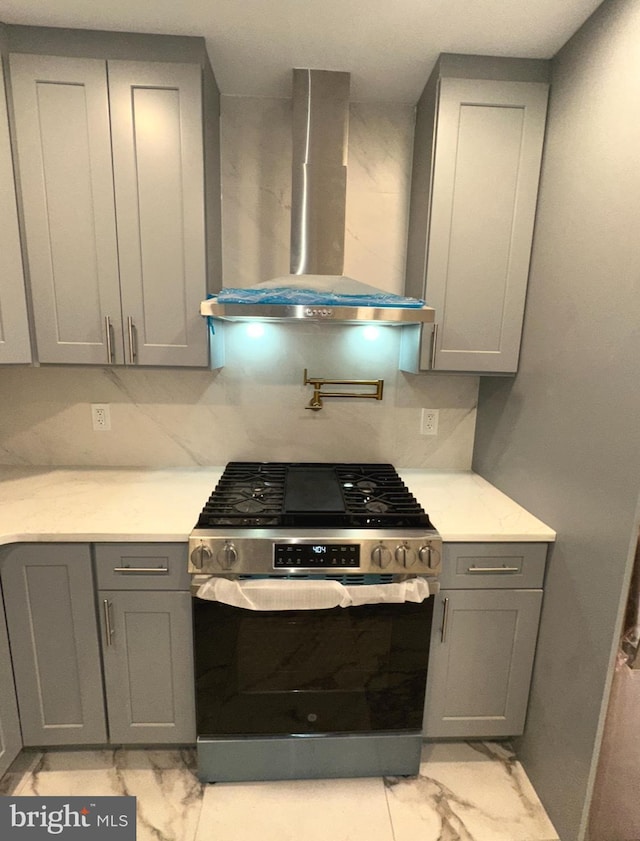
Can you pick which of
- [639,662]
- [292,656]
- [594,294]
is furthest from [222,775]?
[594,294]

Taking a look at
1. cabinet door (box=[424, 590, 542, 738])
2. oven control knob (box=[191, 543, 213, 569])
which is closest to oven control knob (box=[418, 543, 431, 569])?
cabinet door (box=[424, 590, 542, 738])

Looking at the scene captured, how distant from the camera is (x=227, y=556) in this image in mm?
1346

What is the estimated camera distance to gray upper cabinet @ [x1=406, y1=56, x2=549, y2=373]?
59.4 inches

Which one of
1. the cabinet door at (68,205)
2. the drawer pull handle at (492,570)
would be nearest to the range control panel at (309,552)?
the drawer pull handle at (492,570)

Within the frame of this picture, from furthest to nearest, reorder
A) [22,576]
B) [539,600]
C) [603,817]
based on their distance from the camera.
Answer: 1. [539,600]
2. [22,576]
3. [603,817]

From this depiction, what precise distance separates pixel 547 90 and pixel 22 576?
249 cm

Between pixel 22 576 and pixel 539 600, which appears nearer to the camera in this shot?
pixel 22 576

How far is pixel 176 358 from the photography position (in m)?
1.63

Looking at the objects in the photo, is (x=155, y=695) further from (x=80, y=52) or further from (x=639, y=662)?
(x=80, y=52)

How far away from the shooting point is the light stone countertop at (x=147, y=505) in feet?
4.56

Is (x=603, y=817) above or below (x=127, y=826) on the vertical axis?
above

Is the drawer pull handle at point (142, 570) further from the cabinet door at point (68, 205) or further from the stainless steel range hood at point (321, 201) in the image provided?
the stainless steel range hood at point (321, 201)

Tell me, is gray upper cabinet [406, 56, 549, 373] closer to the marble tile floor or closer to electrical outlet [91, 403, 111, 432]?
electrical outlet [91, 403, 111, 432]

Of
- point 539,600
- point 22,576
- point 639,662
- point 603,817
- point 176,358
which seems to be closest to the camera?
point 639,662
